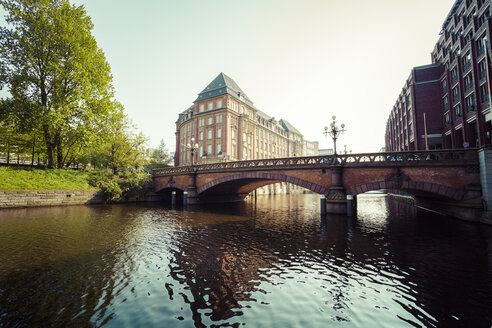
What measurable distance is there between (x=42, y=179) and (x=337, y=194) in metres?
31.8

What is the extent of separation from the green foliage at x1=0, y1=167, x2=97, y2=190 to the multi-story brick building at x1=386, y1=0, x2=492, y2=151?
145ft

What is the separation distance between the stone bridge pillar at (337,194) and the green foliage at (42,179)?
2880cm

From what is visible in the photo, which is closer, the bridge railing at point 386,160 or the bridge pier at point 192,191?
the bridge railing at point 386,160

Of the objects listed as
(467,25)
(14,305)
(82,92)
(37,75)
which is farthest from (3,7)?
(467,25)

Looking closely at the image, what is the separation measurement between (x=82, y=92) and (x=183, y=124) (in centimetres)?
3464

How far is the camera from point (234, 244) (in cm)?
1060

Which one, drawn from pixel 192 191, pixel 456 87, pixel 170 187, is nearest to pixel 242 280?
pixel 192 191

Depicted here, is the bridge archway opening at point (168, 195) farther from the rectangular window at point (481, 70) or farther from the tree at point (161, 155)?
the rectangular window at point (481, 70)

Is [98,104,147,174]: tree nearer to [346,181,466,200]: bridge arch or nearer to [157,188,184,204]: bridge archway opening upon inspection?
[157,188,184,204]: bridge archway opening

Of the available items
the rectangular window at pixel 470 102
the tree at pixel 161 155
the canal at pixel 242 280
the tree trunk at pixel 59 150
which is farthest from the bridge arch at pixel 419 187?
the tree at pixel 161 155

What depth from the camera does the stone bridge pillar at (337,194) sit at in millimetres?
19219

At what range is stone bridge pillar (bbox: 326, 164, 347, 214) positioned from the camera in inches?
757

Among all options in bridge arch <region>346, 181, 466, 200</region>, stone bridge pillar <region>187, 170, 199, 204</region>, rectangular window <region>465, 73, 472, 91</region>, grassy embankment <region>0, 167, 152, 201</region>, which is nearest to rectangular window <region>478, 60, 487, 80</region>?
rectangular window <region>465, 73, 472, 91</region>

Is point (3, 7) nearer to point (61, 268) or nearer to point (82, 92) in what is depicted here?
point (82, 92)
